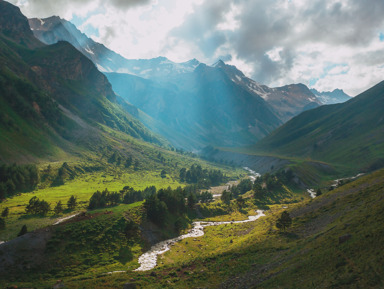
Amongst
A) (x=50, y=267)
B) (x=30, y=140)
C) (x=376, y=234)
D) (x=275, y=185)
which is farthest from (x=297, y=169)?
(x=30, y=140)

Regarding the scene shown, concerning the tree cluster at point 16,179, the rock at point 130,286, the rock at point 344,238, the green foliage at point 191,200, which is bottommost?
the rock at point 130,286

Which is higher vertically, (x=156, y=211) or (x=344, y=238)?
(x=156, y=211)

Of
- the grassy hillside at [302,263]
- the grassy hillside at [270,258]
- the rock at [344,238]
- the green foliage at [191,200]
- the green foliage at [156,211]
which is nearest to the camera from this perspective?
the grassy hillside at [302,263]

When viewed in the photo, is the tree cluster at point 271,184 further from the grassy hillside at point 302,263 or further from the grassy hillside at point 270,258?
the grassy hillside at point 302,263

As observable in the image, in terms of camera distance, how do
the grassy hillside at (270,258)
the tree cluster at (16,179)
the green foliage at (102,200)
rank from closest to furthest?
the grassy hillside at (270,258)
the green foliage at (102,200)
the tree cluster at (16,179)

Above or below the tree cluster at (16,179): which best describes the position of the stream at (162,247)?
below

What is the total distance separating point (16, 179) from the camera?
126125mm

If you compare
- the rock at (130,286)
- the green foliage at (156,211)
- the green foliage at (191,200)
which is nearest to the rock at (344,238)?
the rock at (130,286)

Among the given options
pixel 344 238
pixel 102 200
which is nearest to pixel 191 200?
pixel 102 200

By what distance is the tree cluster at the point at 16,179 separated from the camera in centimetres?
11538

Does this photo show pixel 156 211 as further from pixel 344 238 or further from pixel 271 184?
pixel 271 184

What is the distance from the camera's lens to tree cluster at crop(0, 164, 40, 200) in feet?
379

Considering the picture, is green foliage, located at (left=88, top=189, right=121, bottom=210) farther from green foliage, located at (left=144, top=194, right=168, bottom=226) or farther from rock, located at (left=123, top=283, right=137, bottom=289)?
rock, located at (left=123, top=283, right=137, bottom=289)

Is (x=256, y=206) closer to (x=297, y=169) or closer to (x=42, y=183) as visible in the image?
(x=297, y=169)
